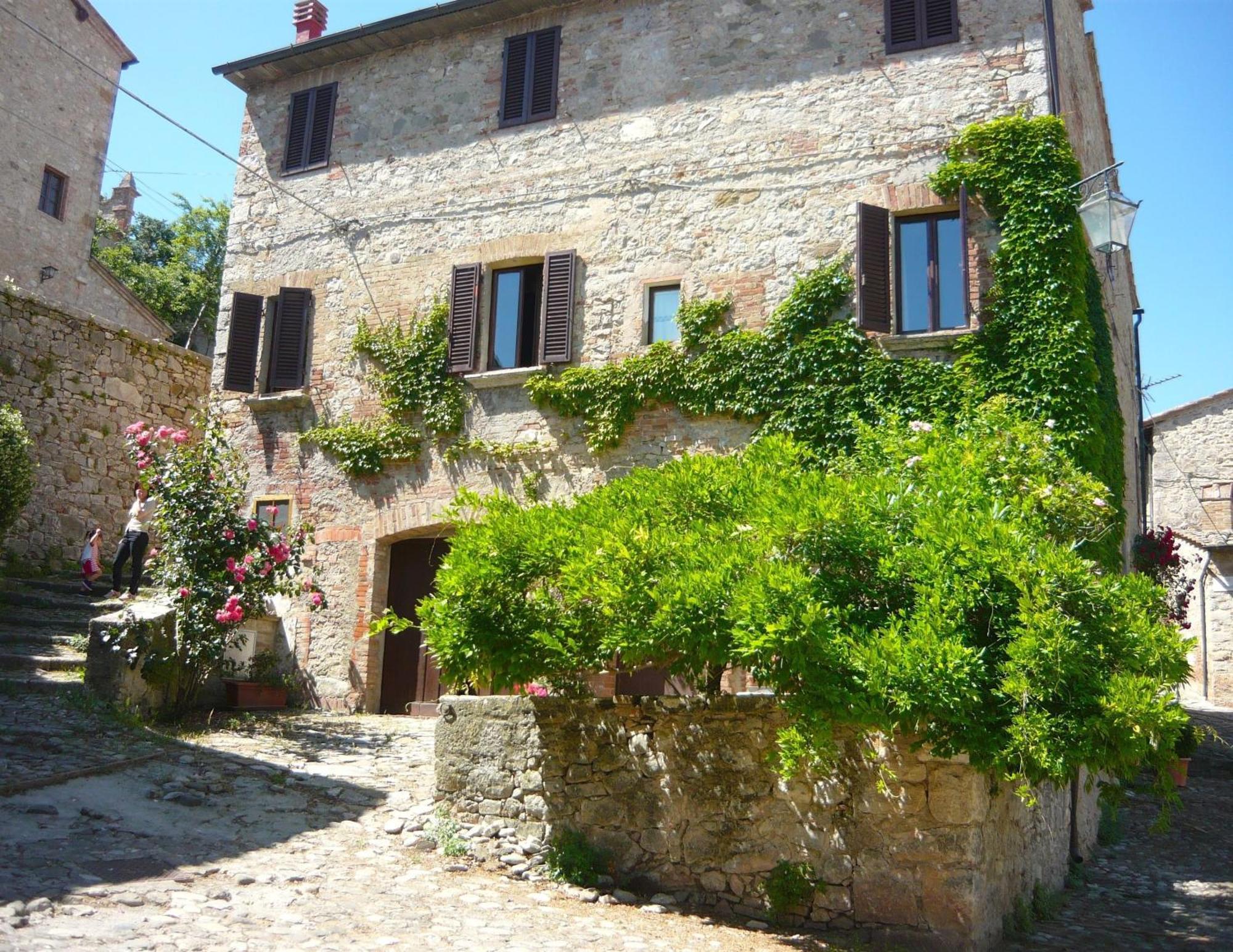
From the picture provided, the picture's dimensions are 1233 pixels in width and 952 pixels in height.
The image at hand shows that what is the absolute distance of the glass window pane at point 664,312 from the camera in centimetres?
1093

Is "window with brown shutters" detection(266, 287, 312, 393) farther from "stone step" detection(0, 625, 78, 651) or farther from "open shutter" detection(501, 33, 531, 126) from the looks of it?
"stone step" detection(0, 625, 78, 651)

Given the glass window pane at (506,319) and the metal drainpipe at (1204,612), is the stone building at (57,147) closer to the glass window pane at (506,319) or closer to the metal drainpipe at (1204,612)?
the glass window pane at (506,319)

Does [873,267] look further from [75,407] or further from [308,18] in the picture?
[75,407]

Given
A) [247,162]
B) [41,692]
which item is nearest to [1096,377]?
[41,692]

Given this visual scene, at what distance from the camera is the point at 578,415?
1100cm

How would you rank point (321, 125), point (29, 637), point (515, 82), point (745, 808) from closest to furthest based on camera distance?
point (745, 808), point (29, 637), point (515, 82), point (321, 125)

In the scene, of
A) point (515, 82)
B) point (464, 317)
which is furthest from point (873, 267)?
point (515, 82)

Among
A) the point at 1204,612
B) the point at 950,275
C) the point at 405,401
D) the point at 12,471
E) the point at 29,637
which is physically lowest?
the point at 29,637

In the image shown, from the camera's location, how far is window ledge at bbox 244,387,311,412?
12359 millimetres

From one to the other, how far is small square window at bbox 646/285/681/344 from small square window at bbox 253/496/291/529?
466 centimetres

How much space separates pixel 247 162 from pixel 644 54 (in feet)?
17.5

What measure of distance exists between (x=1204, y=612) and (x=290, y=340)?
15.3 m

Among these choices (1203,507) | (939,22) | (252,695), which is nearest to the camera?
(939,22)

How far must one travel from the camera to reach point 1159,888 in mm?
7836
